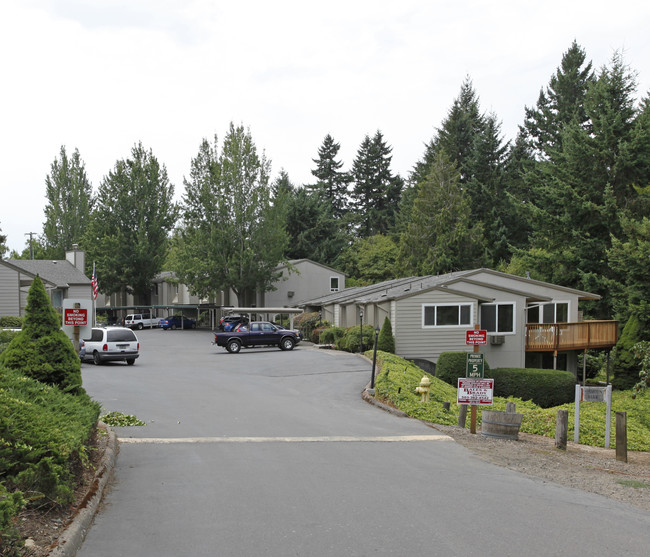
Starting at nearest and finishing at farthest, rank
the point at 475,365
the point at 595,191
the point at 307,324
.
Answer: the point at 475,365 < the point at 595,191 < the point at 307,324

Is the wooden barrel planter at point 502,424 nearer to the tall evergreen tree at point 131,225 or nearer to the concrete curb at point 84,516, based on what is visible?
the concrete curb at point 84,516

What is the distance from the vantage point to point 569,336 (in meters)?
33.9

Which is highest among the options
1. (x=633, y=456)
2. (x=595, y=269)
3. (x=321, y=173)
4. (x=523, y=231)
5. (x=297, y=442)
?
(x=321, y=173)

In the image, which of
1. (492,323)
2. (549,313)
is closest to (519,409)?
(492,323)

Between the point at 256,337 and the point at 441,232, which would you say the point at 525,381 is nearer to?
the point at 256,337

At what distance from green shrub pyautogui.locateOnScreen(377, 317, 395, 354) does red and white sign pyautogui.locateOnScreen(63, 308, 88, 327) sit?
19957 mm

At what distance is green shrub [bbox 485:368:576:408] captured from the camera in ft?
91.1

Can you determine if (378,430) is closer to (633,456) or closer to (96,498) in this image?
(633,456)

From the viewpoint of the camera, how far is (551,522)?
709 cm

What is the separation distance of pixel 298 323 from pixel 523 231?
2622 cm

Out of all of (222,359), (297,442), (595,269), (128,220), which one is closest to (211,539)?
(297,442)

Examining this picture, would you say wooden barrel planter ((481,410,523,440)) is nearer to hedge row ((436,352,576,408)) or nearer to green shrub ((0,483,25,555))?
green shrub ((0,483,25,555))

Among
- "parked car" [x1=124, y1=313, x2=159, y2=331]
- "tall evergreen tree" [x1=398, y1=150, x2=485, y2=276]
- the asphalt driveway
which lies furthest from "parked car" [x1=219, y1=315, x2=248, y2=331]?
the asphalt driveway

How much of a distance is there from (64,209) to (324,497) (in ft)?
250
